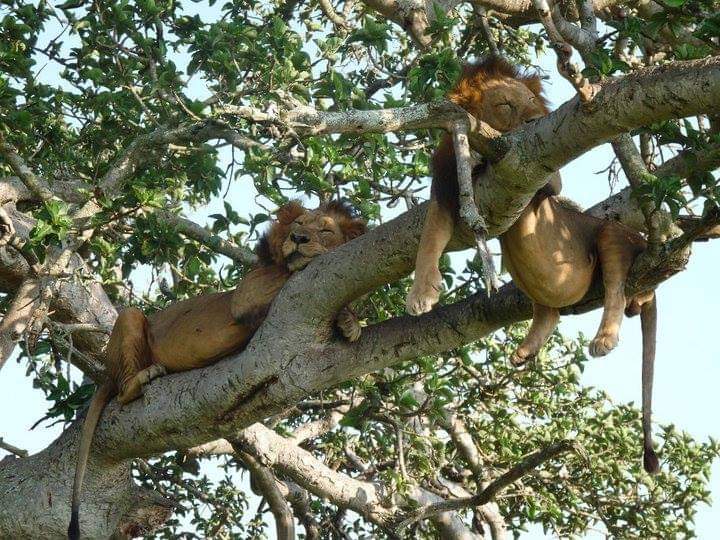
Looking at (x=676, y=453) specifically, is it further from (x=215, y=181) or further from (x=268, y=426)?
(x=215, y=181)

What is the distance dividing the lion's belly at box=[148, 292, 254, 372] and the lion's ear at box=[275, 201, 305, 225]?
54 cm

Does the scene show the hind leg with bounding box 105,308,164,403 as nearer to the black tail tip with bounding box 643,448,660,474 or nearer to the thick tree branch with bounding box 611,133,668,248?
the black tail tip with bounding box 643,448,660,474

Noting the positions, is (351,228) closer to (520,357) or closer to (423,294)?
(520,357)

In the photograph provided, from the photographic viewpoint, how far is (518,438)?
739 cm

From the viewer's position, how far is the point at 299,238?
19.6 ft

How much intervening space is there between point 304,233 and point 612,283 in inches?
→ 76.7

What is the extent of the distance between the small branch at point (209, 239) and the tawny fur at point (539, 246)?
6.85 feet

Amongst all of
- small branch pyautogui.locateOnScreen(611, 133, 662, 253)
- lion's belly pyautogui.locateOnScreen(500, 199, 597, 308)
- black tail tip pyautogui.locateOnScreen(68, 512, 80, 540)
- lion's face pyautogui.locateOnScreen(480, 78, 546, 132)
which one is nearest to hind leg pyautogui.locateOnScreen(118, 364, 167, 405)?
black tail tip pyautogui.locateOnScreen(68, 512, 80, 540)

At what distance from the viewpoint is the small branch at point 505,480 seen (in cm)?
551

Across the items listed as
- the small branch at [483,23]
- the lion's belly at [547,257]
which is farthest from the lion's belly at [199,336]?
the small branch at [483,23]

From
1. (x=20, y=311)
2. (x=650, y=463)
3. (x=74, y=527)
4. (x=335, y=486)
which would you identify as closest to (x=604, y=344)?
(x=650, y=463)

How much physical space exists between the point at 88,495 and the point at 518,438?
2936mm

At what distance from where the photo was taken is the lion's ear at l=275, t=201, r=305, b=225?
632cm

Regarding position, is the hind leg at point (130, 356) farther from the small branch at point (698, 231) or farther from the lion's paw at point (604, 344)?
the small branch at point (698, 231)
